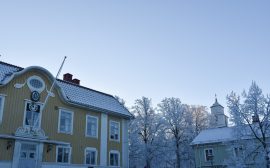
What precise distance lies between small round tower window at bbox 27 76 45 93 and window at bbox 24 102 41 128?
1.24 meters

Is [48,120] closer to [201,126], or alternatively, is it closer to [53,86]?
[53,86]

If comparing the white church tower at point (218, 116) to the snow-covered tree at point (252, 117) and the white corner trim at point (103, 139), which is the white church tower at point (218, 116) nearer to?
the snow-covered tree at point (252, 117)

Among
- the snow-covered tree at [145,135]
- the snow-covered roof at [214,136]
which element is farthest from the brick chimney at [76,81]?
the snow-covered roof at [214,136]

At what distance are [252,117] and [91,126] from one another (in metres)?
15.7

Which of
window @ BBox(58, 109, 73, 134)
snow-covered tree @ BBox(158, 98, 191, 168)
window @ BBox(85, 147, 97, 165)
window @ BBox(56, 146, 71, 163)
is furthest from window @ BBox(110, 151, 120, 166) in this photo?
snow-covered tree @ BBox(158, 98, 191, 168)

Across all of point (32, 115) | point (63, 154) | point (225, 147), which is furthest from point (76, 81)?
point (225, 147)

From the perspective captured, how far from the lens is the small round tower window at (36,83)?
22.0m

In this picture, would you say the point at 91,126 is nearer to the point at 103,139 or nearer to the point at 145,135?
the point at 103,139

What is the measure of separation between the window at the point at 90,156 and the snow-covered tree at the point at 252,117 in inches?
560

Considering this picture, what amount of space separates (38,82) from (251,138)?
21155 millimetres

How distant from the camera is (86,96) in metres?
26.5

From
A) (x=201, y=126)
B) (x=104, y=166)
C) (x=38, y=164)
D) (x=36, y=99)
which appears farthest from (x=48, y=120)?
(x=201, y=126)

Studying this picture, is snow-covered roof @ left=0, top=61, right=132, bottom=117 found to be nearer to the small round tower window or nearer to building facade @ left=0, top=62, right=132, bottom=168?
building facade @ left=0, top=62, right=132, bottom=168

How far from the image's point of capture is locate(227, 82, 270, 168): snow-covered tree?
27.5 m
